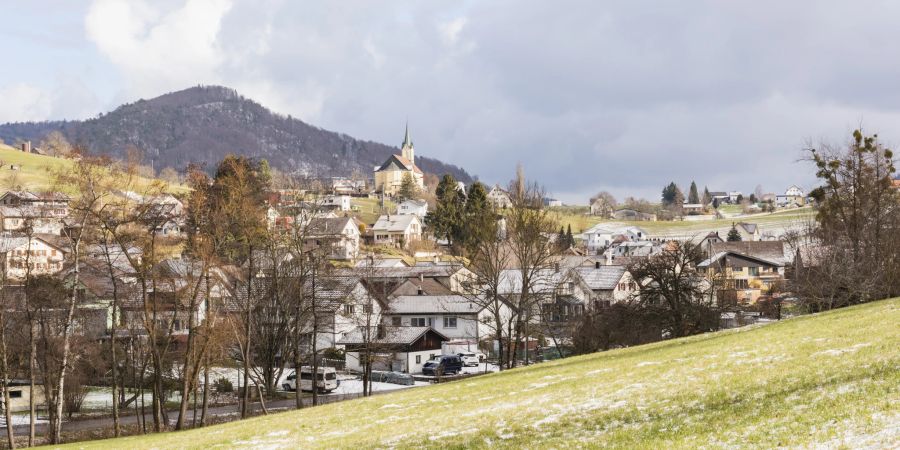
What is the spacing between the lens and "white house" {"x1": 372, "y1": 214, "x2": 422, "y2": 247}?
568 ft

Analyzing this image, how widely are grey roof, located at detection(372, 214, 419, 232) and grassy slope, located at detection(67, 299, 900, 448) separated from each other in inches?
5497

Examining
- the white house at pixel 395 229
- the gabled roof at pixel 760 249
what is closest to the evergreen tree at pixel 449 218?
the white house at pixel 395 229

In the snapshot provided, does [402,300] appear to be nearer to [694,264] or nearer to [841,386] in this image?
[694,264]

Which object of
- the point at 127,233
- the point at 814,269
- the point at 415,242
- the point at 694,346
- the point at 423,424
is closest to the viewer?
the point at 423,424

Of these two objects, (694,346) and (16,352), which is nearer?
(694,346)

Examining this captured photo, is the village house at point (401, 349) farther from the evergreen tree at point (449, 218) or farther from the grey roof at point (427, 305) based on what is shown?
the evergreen tree at point (449, 218)

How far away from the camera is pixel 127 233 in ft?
130

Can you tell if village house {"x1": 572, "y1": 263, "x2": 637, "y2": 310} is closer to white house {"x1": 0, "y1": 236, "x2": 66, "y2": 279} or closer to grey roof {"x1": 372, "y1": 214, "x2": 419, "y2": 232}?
white house {"x1": 0, "y1": 236, "x2": 66, "y2": 279}

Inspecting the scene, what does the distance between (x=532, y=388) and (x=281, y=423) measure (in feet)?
32.6

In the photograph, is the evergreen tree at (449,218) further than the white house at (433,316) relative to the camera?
Yes

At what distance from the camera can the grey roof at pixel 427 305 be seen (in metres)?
87.1

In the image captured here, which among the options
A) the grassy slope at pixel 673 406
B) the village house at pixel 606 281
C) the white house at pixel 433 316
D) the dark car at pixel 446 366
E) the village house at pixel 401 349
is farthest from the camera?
the village house at pixel 606 281

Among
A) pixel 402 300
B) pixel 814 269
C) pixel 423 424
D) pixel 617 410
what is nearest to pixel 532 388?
pixel 423 424

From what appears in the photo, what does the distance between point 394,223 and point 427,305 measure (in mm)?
89777
